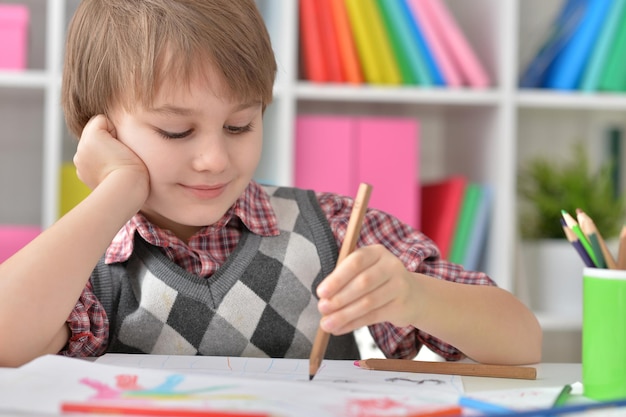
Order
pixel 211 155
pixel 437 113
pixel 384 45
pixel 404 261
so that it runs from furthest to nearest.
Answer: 1. pixel 437 113
2. pixel 384 45
3. pixel 404 261
4. pixel 211 155

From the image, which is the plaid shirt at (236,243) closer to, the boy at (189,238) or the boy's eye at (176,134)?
the boy at (189,238)

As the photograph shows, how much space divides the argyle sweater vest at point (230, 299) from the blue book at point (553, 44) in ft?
3.40

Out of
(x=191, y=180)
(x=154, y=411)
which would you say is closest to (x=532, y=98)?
(x=191, y=180)

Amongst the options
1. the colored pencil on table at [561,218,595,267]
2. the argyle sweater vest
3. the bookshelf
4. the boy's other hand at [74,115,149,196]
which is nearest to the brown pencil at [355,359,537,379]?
the colored pencil on table at [561,218,595,267]

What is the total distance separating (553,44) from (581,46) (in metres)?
0.07

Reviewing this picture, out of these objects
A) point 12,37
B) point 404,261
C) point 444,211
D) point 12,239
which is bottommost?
point 12,239

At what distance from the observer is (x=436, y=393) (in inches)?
26.1

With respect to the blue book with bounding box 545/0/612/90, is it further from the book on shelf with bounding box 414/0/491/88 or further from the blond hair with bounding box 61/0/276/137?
the blond hair with bounding box 61/0/276/137

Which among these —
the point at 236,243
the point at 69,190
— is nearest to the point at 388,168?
the point at 69,190

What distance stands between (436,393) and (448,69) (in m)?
1.29

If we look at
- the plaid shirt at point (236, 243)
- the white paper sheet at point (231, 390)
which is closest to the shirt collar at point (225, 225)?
the plaid shirt at point (236, 243)

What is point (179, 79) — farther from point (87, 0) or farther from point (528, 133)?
point (528, 133)

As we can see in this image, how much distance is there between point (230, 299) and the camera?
1.01 metres

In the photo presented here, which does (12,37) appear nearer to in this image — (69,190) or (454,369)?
(69,190)
